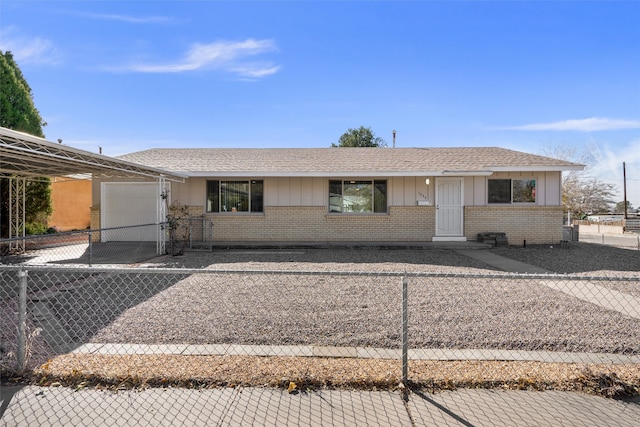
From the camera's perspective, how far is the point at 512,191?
14336 millimetres

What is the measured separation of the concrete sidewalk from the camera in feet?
9.12

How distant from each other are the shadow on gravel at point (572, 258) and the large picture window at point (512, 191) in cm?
192

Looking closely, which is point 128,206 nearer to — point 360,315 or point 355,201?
point 355,201

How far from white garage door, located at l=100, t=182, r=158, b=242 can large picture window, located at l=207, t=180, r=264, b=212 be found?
2382 millimetres

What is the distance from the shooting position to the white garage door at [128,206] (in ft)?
48.4

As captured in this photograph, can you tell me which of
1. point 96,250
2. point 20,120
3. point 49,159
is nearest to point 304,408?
point 49,159

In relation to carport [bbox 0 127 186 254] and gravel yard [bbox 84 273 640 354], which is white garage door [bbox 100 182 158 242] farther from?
gravel yard [bbox 84 273 640 354]

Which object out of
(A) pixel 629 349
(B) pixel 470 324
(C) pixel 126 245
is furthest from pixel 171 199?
(A) pixel 629 349

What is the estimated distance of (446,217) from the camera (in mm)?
14336

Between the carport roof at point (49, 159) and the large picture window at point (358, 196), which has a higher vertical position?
the carport roof at point (49, 159)

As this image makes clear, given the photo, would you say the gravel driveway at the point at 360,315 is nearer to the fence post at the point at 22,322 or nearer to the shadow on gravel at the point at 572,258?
the fence post at the point at 22,322

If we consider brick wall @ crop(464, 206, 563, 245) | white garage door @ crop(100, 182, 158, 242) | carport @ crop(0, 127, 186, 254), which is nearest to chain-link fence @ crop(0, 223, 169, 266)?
white garage door @ crop(100, 182, 158, 242)

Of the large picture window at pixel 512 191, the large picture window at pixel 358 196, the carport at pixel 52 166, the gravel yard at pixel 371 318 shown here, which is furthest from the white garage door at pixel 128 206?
the large picture window at pixel 512 191

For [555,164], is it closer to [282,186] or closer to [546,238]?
[546,238]
